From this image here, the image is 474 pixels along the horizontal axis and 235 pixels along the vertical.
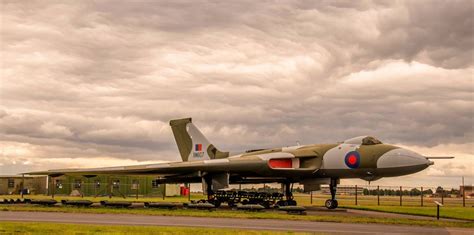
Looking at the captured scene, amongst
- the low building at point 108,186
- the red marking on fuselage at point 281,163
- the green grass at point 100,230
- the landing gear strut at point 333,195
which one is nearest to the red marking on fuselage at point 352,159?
the landing gear strut at point 333,195

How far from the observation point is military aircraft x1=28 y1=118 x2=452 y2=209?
27.7 m

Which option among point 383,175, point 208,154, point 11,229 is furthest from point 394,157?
point 11,229

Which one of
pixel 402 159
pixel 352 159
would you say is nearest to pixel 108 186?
pixel 352 159

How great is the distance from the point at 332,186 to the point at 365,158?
3110 millimetres

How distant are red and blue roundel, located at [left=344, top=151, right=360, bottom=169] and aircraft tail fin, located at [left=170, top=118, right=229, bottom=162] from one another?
10361 mm

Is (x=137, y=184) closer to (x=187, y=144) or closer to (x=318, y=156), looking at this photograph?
(x=187, y=144)

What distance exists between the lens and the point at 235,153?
34906 millimetres

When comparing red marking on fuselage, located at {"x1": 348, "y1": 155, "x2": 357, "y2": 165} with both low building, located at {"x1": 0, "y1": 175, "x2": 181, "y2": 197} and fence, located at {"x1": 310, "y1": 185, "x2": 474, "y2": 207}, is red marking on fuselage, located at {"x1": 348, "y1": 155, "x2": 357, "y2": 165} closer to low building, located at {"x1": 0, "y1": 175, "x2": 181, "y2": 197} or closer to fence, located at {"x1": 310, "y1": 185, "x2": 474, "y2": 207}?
fence, located at {"x1": 310, "y1": 185, "x2": 474, "y2": 207}

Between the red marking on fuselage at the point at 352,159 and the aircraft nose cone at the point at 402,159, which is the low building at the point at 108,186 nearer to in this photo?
the red marking on fuselage at the point at 352,159

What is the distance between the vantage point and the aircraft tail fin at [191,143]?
37.0 m

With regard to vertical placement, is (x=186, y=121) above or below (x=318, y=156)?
above

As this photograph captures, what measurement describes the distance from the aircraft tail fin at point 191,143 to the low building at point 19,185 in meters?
38.4

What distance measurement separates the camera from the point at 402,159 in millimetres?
27266

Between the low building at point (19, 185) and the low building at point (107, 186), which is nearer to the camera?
the low building at point (107, 186)
